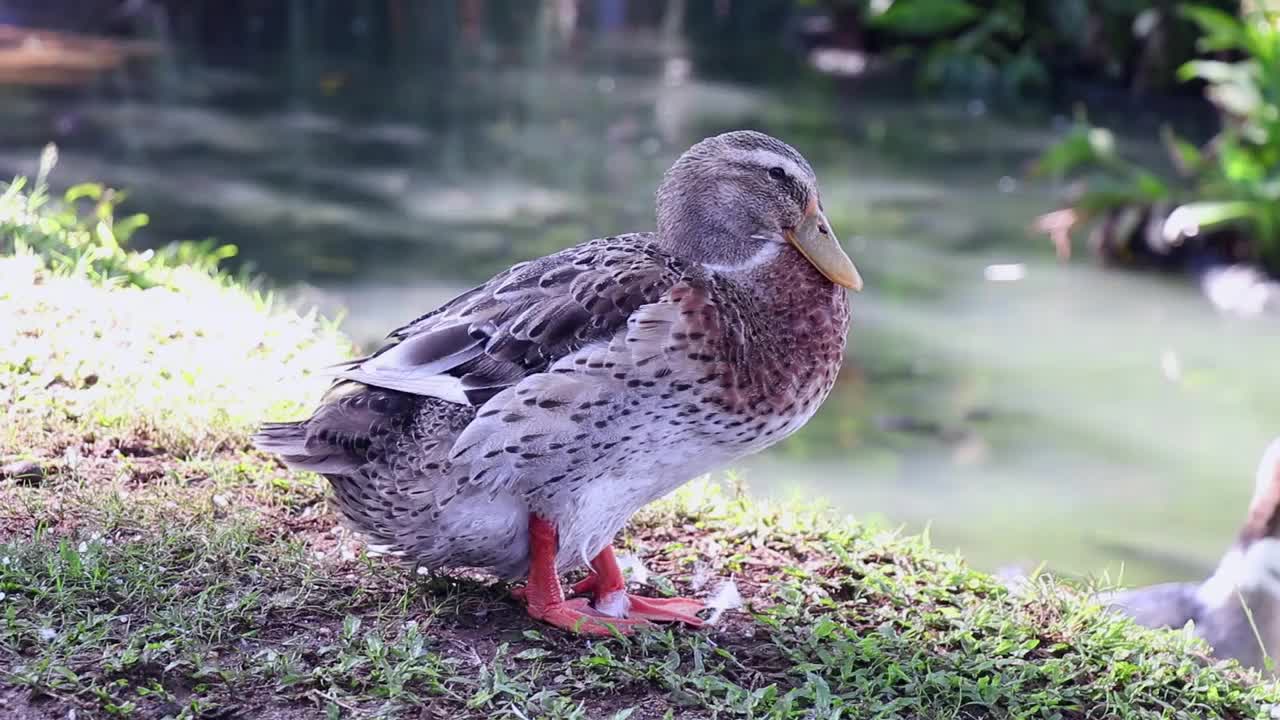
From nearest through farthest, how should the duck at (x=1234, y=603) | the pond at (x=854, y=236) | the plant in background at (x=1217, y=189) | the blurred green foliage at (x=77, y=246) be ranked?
the duck at (x=1234, y=603), the blurred green foliage at (x=77, y=246), the pond at (x=854, y=236), the plant in background at (x=1217, y=189)

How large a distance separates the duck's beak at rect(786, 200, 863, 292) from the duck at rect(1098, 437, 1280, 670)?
1.43 metres

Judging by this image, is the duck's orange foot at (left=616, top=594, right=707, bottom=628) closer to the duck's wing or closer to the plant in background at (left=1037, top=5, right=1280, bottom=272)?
the duck's wing

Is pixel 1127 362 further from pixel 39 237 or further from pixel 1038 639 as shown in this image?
pixel 39 237

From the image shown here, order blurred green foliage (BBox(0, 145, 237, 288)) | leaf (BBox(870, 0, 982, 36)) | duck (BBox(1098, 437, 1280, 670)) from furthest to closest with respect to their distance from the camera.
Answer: leaf (BBox(870, 0, 982, 36)) < blurred green foliage (BBox(0, 145, 237, 288)) < duck (BBox(1098, 437, 1280, 670))

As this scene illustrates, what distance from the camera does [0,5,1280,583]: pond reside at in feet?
17.7

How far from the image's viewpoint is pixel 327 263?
7414 mm

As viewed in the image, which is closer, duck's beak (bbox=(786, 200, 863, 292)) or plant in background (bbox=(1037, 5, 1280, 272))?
duck's beak (bbox=(786, 200, 863, 292))

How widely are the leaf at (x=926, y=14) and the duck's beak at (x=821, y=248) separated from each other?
1165 centimetres

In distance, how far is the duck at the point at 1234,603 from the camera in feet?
12.7

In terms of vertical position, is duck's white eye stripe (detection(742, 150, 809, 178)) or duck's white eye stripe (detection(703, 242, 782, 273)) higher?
duck's white eye stripe (detection(742, 150, 809, 178))

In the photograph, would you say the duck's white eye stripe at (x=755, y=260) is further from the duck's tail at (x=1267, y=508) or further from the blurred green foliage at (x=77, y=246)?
the blurred green foliage at (x=77, y=246)

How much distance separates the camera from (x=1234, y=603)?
12.9ft

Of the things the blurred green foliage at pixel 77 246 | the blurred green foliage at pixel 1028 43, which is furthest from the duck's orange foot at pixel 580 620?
the blurred green foliage at pixel 1028 43

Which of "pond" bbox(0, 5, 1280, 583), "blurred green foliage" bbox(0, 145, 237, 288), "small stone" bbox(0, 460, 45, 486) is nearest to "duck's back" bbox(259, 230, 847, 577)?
"small stone" bbox(0, 460, 45, 486)
